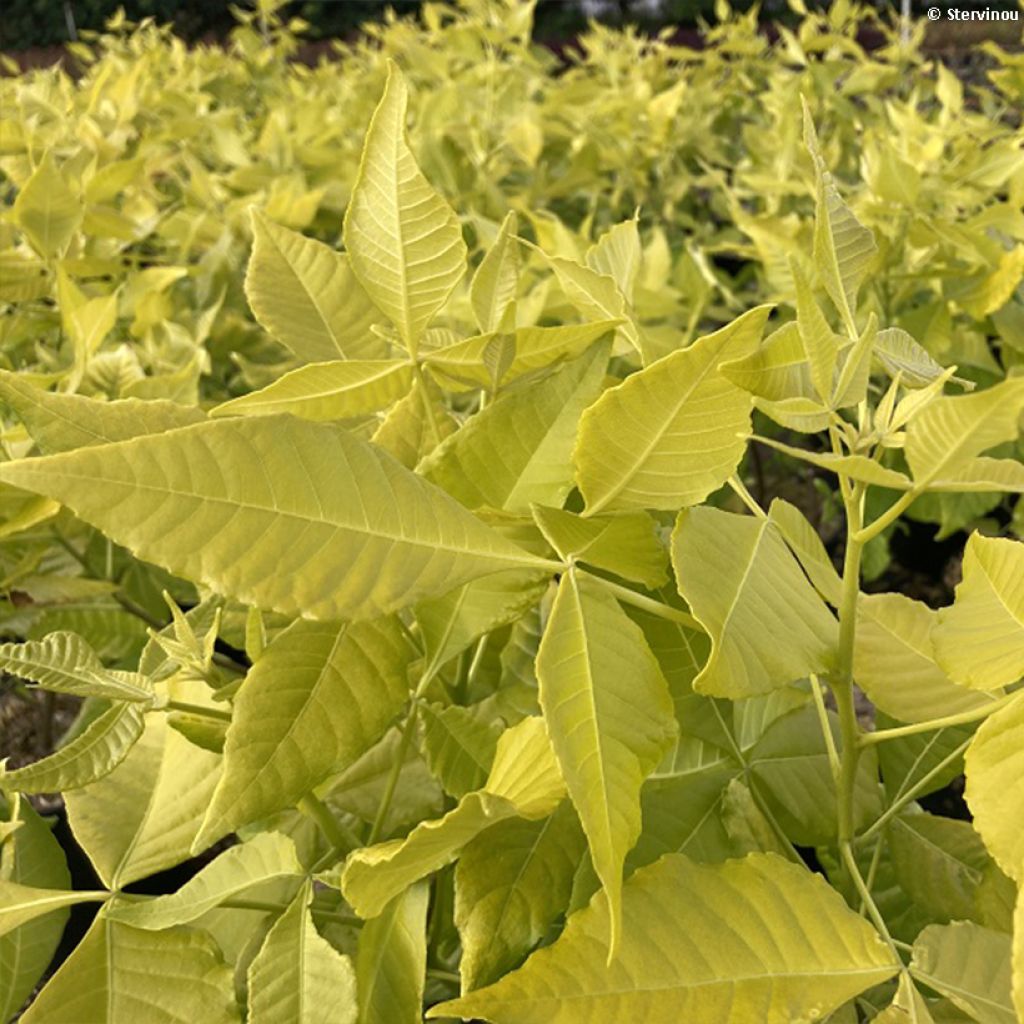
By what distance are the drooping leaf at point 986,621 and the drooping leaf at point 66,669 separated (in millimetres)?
369

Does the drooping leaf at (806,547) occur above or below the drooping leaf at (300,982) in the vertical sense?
above

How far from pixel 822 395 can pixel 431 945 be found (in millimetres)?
416

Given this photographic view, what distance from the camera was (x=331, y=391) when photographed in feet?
1.95

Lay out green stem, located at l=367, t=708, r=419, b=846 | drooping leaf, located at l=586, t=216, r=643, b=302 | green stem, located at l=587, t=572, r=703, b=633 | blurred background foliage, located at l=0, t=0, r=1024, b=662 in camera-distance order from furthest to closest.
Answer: blurred background foliage, located at l=0, t=0, r=1024, b=662 → drooping leaf, located at l=586, t=216, r=643, b=302 → green stem, located at l=367, t=708, r=419, b=846 → green stem, located at l=587, t=572, r=703, b=633

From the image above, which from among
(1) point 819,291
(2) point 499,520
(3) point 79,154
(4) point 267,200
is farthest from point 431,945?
(4) point 267,200

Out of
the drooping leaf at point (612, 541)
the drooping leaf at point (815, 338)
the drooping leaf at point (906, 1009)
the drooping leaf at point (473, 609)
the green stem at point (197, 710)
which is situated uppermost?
the drooping leaf at point (815, 338)

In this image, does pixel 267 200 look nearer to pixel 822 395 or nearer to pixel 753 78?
pixel 822 395

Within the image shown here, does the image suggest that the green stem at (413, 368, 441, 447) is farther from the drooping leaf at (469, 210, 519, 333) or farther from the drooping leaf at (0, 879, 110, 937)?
the drooping leaf at (0, 879, 110, 937)

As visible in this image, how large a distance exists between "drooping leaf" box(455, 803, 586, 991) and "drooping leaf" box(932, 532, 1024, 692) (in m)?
0.22

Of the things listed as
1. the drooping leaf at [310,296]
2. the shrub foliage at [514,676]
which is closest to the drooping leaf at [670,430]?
the shrub foliage at [514,676]

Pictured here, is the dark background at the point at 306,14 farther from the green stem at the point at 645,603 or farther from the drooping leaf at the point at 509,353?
the green stem at the point at 645,603

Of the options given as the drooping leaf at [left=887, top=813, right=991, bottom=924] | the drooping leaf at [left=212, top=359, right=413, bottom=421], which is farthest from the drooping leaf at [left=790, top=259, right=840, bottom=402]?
the drooping leaf at [left=887, top=813, right=991, bottom=924]

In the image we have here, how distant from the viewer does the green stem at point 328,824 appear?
24.4 inches

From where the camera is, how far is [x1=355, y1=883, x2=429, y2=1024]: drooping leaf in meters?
0.57
